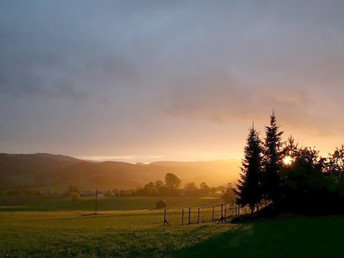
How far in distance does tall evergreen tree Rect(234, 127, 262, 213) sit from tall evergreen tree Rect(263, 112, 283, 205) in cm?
94

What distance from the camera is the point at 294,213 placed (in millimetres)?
37594

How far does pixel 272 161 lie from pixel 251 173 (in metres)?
3.34

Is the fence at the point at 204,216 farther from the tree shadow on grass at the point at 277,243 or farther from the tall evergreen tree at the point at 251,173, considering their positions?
the tree shadow on grass at the point at 277,243

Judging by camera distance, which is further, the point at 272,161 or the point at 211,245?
the point at 272,161

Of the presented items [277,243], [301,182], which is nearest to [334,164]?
[301,182]

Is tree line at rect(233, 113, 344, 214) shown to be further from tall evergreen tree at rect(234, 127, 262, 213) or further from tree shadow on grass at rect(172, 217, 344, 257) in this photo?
tree shadow on grass at rect(172, 217, 344, 257)

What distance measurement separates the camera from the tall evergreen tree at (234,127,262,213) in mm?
46188

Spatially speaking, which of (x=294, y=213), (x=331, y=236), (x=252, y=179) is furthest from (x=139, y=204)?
(x=331, y=236)

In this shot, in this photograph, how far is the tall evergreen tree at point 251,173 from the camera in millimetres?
46188

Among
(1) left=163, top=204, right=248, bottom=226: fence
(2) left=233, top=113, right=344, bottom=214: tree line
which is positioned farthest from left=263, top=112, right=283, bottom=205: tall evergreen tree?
(1) left=163, top=204, right=248, bottom=226: fence

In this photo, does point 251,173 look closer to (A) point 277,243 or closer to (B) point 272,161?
(B) point 272,161

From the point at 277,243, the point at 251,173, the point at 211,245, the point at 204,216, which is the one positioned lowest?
the point at 204,216

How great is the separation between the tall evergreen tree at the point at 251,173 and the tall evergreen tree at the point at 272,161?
94 cm

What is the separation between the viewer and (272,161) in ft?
152
